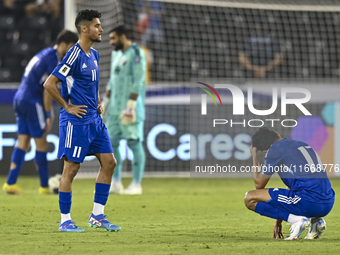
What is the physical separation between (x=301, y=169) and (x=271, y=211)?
15.4 inches

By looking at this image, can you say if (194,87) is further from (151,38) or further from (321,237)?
(321,237)

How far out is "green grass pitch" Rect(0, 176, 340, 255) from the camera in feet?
12.9

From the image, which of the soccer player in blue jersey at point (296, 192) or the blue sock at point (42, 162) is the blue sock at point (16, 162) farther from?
the soccer player in blue jersey at point (296, 192)

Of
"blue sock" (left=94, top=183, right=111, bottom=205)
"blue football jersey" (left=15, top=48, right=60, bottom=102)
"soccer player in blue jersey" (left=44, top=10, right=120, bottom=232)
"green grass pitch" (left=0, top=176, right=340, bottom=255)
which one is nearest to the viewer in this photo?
"green grass pitch" (left=0, top=176, right=340, bottom=255)

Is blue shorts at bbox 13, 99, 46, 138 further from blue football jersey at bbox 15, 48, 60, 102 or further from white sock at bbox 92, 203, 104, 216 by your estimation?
white sock at bbox 92, 203, 104, 216

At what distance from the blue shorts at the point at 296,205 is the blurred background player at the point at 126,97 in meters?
3.55

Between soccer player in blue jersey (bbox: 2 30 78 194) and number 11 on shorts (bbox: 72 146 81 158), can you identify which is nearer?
number 11 on shorts (bbox: 72 146 81 158)

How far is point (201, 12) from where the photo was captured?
535 inches

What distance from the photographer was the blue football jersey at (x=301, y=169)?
4.43 m

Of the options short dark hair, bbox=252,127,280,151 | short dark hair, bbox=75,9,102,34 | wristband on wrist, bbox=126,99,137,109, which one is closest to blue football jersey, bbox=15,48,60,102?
wristband on wrist, bbox=126,99,137,109

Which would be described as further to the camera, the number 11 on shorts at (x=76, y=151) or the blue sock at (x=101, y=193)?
the blue sock at (x=101, y=193)

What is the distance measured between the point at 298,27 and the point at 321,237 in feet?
32.1

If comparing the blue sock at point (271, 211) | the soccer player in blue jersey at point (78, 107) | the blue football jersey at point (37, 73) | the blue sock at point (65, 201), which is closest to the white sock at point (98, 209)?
the soccer player in blue jersey at point (78, 107)

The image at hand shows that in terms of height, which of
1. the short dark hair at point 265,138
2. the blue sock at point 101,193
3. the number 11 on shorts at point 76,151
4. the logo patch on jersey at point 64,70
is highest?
the logo patch on jersey at point 64,70
